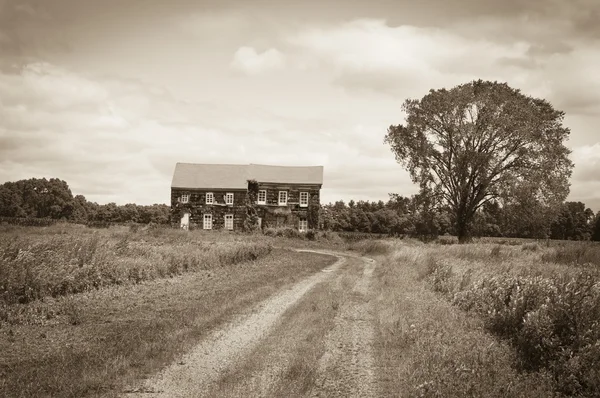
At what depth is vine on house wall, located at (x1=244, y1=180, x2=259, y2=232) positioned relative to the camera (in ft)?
174

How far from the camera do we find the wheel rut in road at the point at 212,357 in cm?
648

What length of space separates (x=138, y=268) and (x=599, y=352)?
1412cm

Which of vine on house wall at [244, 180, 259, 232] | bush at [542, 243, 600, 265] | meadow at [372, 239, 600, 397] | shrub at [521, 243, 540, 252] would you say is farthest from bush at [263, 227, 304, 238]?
meadow at [372, 239, 600, 397]

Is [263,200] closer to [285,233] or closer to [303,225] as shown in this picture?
[303,225]

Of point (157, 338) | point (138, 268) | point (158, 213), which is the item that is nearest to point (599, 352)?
point (157, 338)

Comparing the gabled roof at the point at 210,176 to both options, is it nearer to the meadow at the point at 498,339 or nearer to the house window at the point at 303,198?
the house window at the point at 303,198

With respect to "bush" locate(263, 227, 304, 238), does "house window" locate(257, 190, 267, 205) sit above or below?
above

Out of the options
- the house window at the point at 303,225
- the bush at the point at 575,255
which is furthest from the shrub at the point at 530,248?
the house window at the point at 303,225

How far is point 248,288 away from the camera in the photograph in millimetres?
15336

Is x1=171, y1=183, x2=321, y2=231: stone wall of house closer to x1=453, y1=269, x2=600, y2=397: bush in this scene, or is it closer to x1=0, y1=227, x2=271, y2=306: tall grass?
x1=0, y1=227, x2=271, y2=306: tall grass

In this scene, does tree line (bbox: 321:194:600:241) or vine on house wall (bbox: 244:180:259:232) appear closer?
tree line (bbox: 321:194:600:241)

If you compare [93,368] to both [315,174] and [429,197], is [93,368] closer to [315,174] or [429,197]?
[429,197]

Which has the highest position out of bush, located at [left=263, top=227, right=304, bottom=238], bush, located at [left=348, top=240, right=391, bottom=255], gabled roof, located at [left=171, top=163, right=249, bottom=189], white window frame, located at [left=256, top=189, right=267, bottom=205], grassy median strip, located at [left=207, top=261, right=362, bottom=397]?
gabled roof, located at [left=171, top=163, right=249, bottom=189]

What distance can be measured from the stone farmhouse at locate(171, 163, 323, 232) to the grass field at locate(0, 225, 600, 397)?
34.8 m
